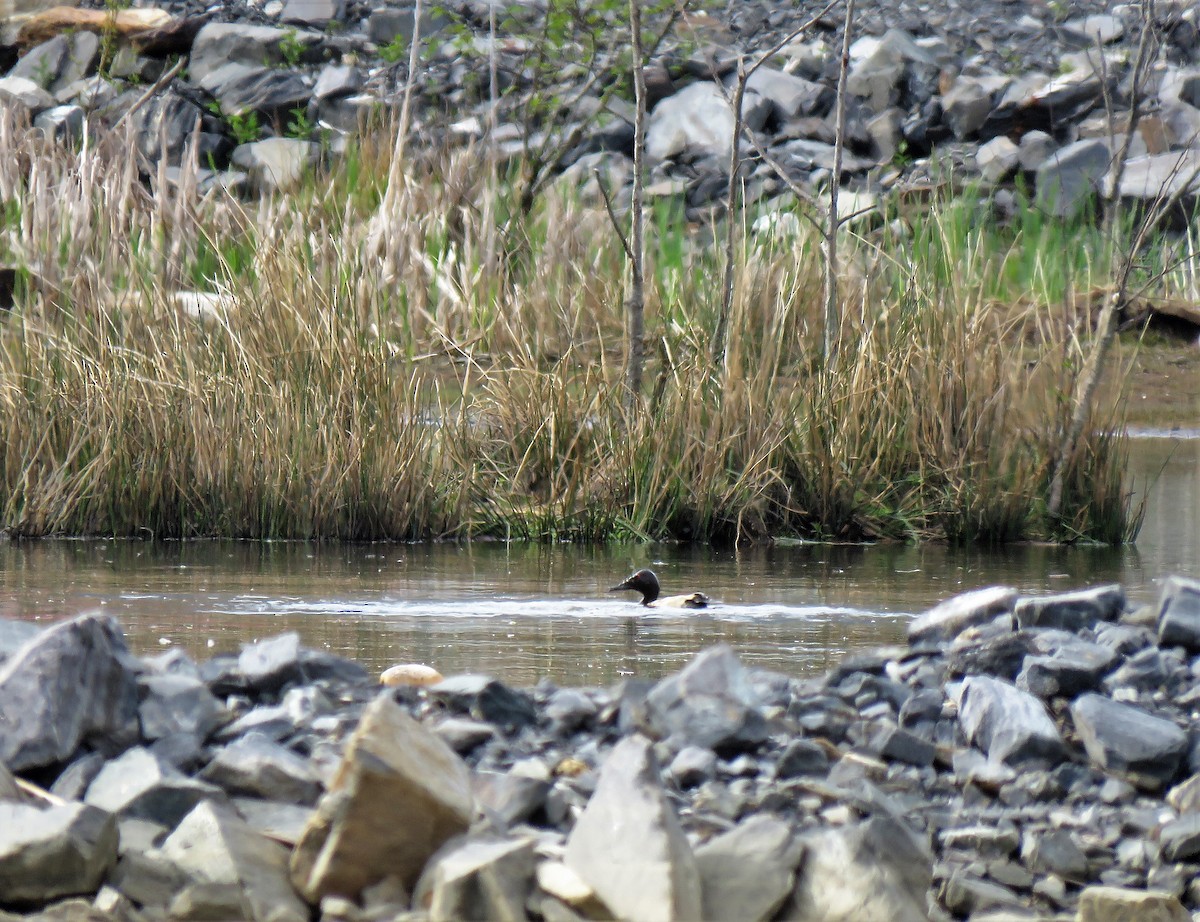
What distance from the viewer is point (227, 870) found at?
3.06m

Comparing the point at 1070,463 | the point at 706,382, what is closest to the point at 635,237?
the point at 706,382

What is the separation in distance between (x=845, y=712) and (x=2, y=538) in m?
4.96

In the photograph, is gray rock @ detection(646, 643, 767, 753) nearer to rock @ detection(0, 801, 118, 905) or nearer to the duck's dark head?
rock @ detection(0, 801, 118, 905)

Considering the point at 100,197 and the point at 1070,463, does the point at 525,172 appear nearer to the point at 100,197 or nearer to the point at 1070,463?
the point at 100,197

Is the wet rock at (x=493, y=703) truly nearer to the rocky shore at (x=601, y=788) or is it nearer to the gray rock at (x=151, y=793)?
the rocky shore at (x=601, y=788)

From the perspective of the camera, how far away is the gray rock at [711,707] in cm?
386

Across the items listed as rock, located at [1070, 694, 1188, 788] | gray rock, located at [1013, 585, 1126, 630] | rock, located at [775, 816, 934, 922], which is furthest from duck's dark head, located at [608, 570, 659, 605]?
rock, located at [775, 816, 934, 922]

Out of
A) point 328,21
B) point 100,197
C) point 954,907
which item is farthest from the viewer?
point 328,21

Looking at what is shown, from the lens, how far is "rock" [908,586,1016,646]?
5.17 metres

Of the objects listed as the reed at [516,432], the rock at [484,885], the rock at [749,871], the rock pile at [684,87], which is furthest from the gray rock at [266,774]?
the rock pile at [684,87]

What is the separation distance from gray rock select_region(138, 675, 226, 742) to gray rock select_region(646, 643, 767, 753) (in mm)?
979

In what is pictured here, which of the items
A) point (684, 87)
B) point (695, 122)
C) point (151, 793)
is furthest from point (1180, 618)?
point (684, 87)

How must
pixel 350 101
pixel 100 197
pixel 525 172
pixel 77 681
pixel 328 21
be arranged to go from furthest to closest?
pixel 328 21 → pixel 350 101 → pixel 525 172 → pixel 100 197 → pixel 77 681

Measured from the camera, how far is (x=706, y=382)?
817cm
